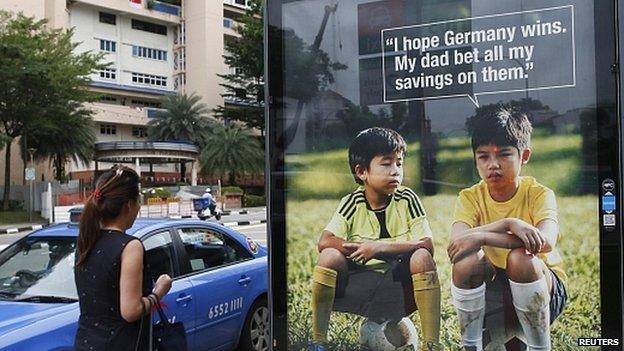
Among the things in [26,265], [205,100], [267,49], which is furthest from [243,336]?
[205,100]

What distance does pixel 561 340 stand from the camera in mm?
2861

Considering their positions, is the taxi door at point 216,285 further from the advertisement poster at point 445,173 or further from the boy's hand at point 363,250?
the boy's hand at point 363,250

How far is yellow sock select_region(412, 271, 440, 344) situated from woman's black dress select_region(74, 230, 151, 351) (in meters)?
1.40

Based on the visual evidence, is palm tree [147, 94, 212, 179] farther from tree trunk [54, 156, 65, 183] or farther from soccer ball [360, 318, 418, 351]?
soccer ball [360, 318, 418, 351]

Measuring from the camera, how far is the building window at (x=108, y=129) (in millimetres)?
63719

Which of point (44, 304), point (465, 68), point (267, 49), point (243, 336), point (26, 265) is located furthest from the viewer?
point (243, 336)

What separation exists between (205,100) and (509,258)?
66.2m

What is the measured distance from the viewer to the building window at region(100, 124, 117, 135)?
6372 cm

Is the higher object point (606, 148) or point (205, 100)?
point (205, 100)

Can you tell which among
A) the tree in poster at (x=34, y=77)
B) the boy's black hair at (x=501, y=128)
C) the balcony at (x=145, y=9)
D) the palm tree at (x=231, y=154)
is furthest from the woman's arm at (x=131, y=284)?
the balcony at (x=145, y=9)

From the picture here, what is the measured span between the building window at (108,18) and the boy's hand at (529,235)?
66079 millimetres

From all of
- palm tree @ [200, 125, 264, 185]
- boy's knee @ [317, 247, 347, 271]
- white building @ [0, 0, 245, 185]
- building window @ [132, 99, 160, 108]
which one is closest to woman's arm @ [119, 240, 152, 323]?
boy's knee @ [317, 247, 347, 271]

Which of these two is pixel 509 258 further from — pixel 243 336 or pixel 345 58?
pixel 243 336

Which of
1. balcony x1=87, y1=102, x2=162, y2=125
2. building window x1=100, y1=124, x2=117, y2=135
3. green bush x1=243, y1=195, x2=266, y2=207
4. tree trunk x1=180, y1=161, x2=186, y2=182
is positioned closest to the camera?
green bush x1=243, y1=195, x2=266, y2=207
